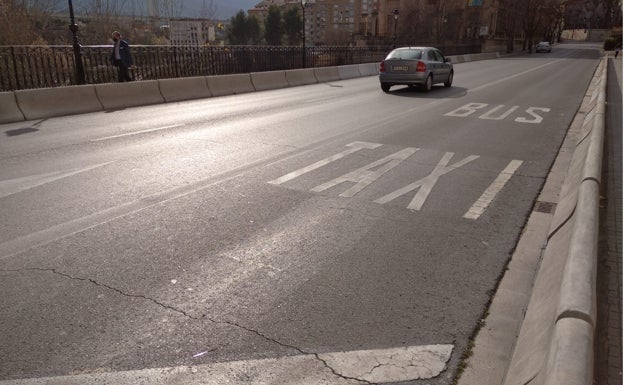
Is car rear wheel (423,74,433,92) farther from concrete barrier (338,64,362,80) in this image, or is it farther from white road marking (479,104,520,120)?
concrete barrier (338,64,362,80)

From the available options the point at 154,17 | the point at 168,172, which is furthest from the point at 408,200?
the point at 154,17

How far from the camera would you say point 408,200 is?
5.84 m

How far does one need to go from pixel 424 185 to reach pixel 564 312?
3.77 metres

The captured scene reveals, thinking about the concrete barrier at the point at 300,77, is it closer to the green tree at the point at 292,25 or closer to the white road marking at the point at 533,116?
the white road marking at the point at 533,116

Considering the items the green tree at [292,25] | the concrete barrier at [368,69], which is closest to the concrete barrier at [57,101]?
the concrete barrier at [368,69]

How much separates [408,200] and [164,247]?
2938mm

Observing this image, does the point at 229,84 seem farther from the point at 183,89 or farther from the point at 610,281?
the point at 610,281

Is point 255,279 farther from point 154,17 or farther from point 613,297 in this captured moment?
point 154,17

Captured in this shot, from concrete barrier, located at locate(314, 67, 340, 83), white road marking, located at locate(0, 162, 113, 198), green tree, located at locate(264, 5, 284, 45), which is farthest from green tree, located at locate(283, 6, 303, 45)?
white road marking, located at locate(0, 162, 113, 198)

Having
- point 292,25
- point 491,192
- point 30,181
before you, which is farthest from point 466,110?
point 292,25

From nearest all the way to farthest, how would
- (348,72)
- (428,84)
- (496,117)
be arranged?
(496,117) → (428,84) → (348,72)

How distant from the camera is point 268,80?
19672 millimetres

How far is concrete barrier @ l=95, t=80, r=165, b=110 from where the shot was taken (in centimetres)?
1345

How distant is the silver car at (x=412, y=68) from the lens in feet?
56.9
